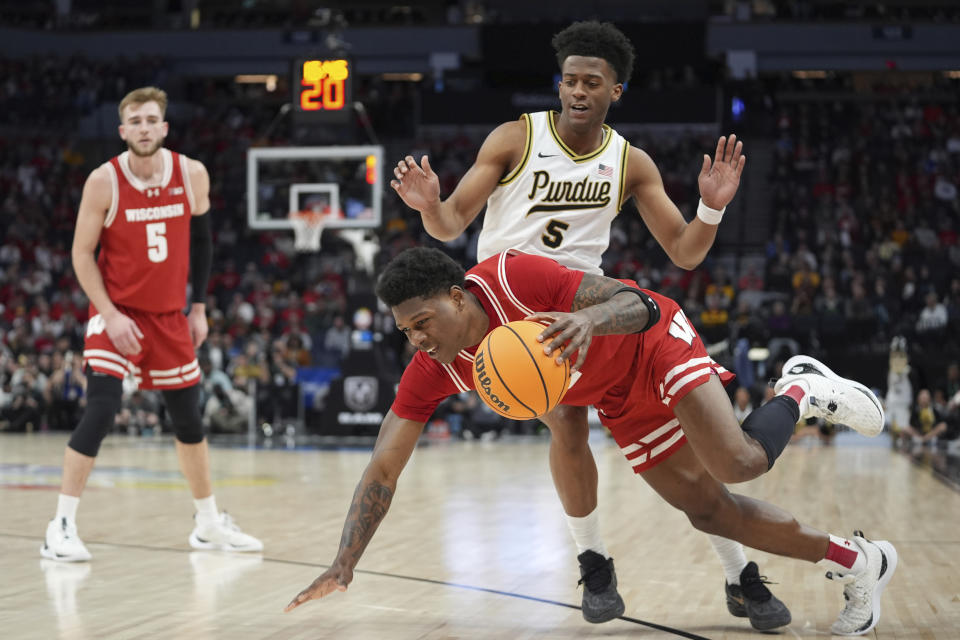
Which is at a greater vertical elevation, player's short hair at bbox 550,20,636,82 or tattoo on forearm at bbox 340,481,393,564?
player's short hair at bbox 550,20,636,82

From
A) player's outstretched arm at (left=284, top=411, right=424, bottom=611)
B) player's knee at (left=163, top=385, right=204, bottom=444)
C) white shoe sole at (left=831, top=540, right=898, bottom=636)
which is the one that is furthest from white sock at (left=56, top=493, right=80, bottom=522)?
white shoe sole at (left=831, top=540, right=898, bottom=636)

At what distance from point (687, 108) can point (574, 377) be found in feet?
72.2

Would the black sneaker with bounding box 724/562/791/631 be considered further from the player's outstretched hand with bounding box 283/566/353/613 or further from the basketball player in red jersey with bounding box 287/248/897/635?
the player's outstretched hand with bounding box 283/566/353/613

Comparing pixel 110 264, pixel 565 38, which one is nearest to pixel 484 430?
pixel 110 264

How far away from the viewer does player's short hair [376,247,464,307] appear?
353 centimetres

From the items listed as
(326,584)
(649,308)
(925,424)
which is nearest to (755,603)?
(649,308)

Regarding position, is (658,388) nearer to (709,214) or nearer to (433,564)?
(709,214)

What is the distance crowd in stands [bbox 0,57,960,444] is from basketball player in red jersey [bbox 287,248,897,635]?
12064 mm

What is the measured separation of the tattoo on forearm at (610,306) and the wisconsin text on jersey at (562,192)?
0.82 metres

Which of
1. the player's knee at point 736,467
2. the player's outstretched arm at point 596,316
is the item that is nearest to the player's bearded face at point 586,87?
the player's outstretched arm at point 596,316

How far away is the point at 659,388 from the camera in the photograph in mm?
3938

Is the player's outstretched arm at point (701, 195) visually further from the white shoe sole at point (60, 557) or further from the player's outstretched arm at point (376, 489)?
the white shoe sole at point (60, 557)

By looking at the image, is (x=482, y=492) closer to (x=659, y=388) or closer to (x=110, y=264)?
(x=110, y=264)

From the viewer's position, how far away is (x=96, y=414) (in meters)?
5.69
